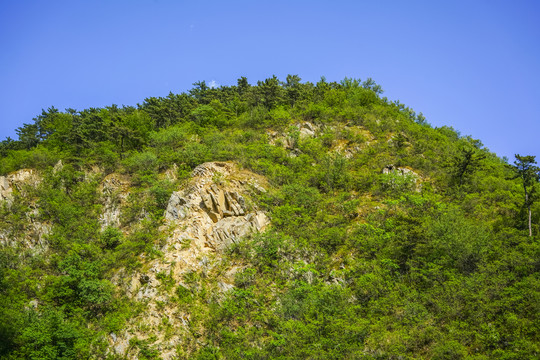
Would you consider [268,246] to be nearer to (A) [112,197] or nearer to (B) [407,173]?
(B) [407,173]

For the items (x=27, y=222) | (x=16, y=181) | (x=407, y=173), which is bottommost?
(x=27, y=222)

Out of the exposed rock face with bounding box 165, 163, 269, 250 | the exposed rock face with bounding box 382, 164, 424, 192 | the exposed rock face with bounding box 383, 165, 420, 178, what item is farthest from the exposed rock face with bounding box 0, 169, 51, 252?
the exposed rock face with bounding box 382, 164, 424, 192

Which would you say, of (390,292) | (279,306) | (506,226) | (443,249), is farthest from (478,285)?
(279,306)

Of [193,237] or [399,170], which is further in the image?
[399,170]

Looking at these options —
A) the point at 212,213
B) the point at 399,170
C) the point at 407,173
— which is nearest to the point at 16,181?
the point at 212,213

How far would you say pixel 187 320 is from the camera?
90.3 feet

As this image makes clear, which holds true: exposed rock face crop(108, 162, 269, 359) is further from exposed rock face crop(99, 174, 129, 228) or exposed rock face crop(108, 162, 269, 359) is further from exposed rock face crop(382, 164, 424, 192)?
exposed rock face crop(382, 164, 424, 192)

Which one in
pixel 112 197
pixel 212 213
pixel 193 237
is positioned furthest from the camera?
pixel 112 197

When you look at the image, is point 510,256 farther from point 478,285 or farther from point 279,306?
point 279,306

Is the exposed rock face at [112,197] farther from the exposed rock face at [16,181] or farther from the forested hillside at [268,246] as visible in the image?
the exposed rock face at [16,181]

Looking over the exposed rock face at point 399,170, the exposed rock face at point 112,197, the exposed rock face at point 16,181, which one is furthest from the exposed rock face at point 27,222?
the exposed rock face at point 399,170

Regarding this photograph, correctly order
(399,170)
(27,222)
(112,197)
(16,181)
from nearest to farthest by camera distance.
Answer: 1. (27,222)
2. (112,197)
3. (399,170)
4. (16,181)

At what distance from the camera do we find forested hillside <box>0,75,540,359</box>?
78.1 ft

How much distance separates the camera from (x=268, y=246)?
31.0 meters
